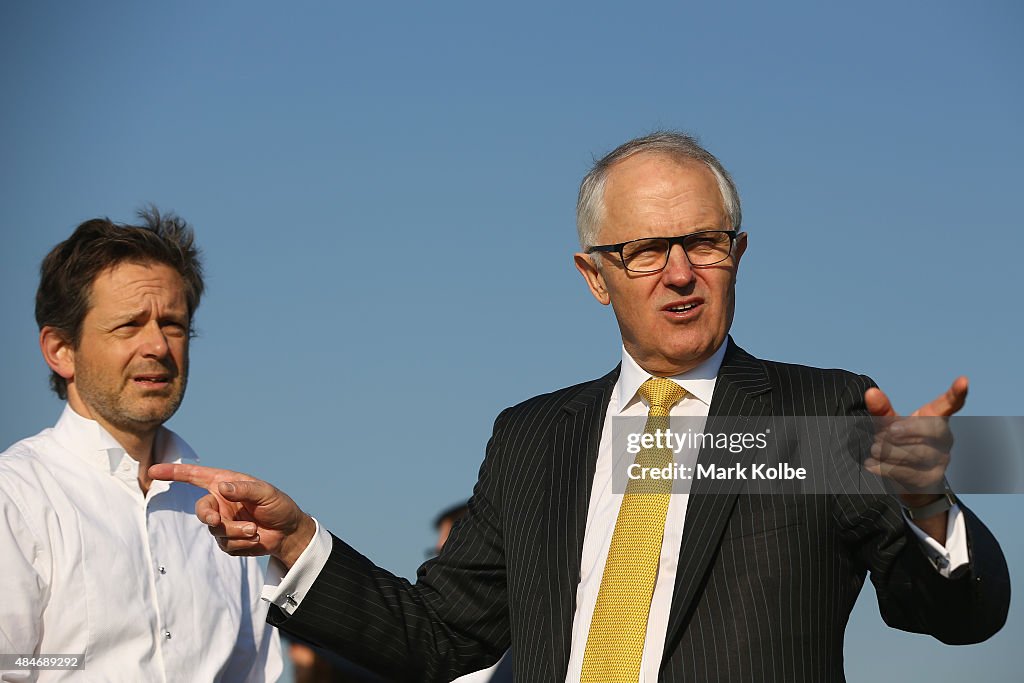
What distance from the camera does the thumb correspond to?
2.54 meters

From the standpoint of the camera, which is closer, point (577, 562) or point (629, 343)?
point (577, 562)

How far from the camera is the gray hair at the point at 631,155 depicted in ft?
11.6

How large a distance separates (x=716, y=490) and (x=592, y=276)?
0.95 m

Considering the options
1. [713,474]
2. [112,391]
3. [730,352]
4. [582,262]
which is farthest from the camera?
[112,391]

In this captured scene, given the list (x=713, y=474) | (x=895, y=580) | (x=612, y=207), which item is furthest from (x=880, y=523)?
(x=612, y=207)

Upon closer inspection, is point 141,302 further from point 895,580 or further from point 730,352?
point 895,580

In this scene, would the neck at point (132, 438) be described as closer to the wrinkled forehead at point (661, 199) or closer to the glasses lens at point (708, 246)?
the wrinkled forehead at point (661, 199)

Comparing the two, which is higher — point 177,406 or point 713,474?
point 177,406

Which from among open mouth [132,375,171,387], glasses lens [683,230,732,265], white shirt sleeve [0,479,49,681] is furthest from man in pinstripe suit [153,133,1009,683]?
open mouth [132,375,171,387]

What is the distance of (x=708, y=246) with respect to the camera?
135 inches

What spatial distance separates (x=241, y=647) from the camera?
15.4ft

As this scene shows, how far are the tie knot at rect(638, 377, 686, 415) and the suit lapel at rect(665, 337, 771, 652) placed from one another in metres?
0.13

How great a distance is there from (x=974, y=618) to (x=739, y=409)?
0.81 metres

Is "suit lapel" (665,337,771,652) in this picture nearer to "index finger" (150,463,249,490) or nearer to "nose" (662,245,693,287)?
"nose" (662,245,693,287)
